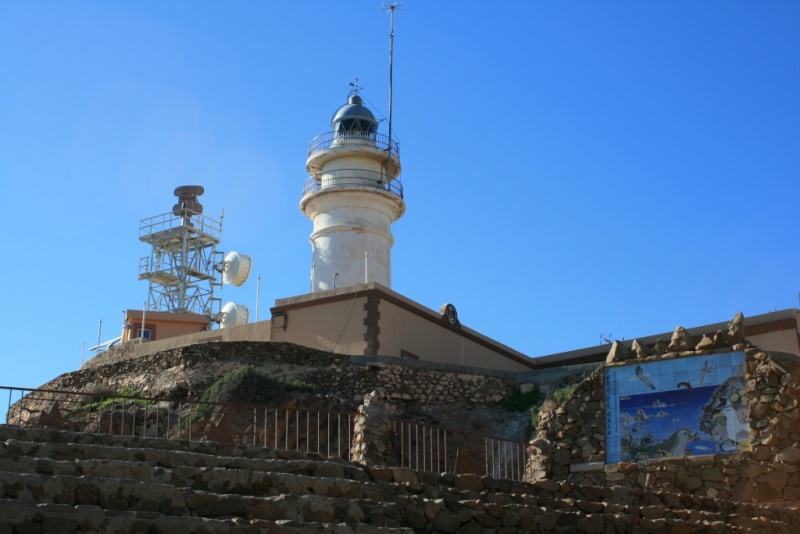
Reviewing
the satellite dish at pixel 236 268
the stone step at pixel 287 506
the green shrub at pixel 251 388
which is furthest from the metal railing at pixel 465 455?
the satellite dish at pixel 236 268

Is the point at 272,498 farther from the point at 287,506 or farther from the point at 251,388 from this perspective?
the point at 251,388

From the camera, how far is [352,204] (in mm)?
33781

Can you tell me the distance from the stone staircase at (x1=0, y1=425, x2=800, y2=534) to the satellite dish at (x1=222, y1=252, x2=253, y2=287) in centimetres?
2895

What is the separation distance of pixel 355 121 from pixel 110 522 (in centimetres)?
2721

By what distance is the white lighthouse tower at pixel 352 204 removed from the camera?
3316 cm

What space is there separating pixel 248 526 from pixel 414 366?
1594cm

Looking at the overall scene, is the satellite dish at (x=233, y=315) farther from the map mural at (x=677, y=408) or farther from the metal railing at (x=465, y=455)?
the map mural at (x=677, y=408)

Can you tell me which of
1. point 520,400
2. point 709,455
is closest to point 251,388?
point 520,400

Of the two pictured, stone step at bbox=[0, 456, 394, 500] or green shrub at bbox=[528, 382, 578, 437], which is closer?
stone step at bbox=[0, 456, 394, 500]

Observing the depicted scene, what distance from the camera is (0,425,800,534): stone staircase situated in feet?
32.0

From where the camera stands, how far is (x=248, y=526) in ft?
32.6

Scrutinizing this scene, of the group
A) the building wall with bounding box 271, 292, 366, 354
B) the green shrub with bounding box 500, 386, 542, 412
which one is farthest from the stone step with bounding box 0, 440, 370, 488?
the building wall with bounding box 271, 292, 366, 354

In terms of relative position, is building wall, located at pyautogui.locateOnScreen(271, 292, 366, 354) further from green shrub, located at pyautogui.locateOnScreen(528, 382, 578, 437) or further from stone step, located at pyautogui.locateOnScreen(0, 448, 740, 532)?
stone step, located at pyautogui.locateOnScreen(0, 448, 740, 532)

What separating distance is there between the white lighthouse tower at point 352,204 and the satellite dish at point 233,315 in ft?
22.1
